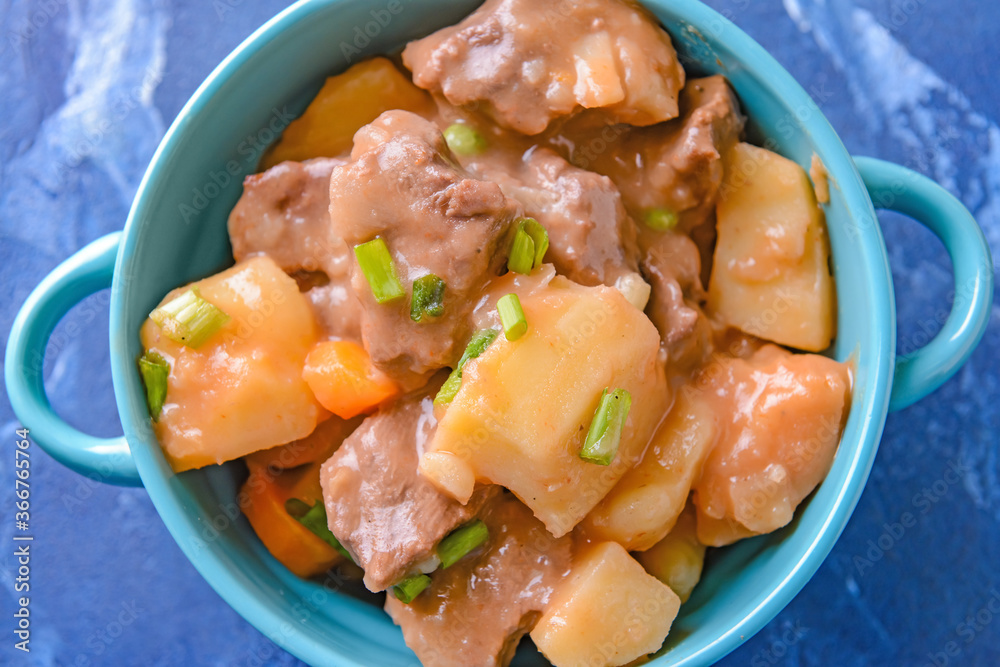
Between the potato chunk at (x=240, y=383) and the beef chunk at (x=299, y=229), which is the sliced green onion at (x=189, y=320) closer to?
the potato chunk at (x=240, y=383)

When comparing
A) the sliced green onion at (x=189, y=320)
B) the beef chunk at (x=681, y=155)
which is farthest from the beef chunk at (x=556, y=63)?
the sliced green onion at (x=189, y=320)

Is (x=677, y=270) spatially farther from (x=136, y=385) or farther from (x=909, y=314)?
(x=136, y=385)

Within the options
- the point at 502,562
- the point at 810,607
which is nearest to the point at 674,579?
the point at 502,562

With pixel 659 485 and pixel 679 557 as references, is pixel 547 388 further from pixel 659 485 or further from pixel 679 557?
pixel 679 557

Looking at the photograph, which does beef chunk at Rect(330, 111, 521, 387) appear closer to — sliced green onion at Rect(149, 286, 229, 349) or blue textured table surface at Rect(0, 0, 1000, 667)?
sliced green onion at Rect(149, 286, 229, 349)

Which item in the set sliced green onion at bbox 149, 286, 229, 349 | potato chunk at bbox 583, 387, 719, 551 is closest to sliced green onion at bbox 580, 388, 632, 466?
potato chunk at bbox 583, 387, 719, 551

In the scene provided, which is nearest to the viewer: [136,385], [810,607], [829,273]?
[136,385]
